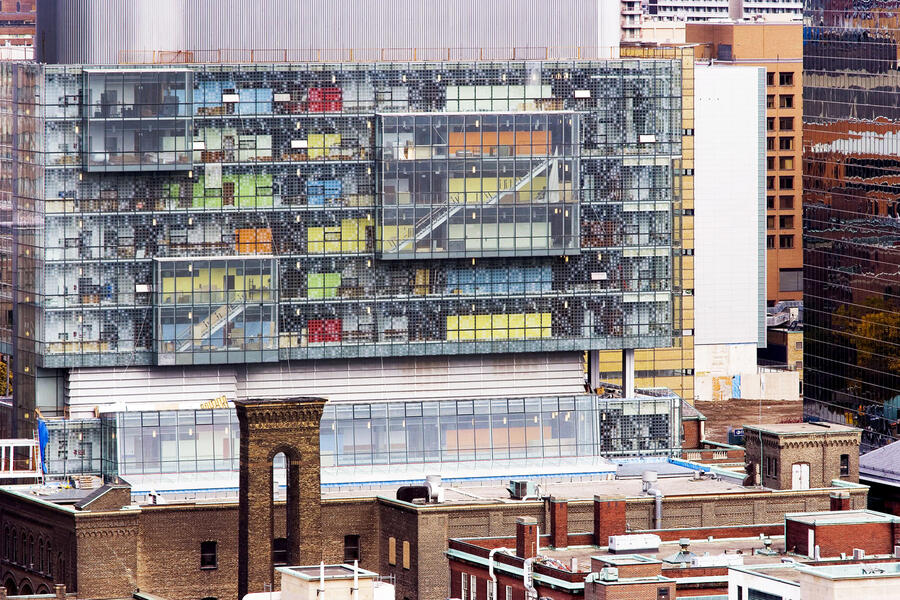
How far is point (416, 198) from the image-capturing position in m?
192

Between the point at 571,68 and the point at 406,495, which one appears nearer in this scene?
the point at 406,495

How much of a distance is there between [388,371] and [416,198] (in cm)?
1361

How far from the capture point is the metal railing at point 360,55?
190 m

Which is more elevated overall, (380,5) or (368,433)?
(380,5)

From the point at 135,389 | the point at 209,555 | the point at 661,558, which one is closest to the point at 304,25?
the point at 135,389

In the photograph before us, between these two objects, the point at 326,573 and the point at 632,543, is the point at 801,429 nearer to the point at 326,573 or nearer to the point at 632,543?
the point at 632,543

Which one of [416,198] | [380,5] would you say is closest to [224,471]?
[416,198]

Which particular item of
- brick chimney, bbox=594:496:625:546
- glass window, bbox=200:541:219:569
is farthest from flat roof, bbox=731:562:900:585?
glass window, bbox=200:541:219:569

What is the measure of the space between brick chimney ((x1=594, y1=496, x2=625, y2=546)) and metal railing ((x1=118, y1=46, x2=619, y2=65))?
1657 inches

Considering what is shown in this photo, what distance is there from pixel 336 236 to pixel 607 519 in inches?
1430

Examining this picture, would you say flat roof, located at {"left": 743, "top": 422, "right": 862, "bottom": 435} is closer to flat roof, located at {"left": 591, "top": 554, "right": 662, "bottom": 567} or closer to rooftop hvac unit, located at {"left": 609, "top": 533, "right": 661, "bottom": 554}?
rooftop hvac unit, located at {"left": 609, "top": 533, "right": 661, "bottom": 554}

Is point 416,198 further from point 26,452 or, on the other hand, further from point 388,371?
point 26,452

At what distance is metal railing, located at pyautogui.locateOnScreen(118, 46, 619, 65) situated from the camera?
7480 inches

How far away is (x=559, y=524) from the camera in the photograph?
167m
